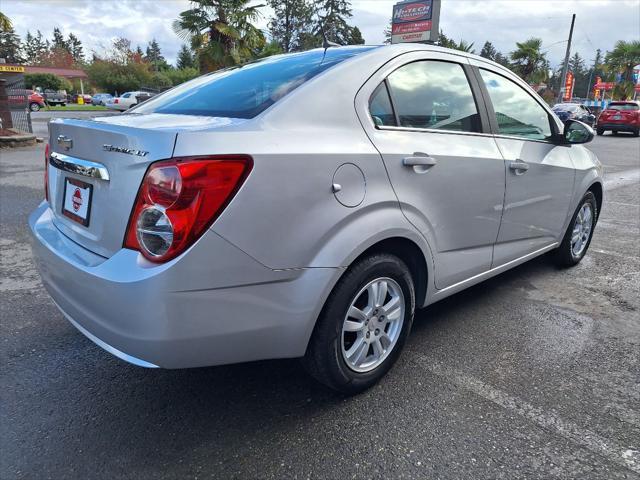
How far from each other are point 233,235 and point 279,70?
122cm

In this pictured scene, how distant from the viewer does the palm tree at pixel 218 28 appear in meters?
18.4

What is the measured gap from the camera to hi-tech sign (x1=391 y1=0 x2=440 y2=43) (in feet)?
83.1

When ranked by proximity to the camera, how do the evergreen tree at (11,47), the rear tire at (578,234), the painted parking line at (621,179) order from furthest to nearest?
the evergreen tree at (11,47) < the painted parking line at (621,179) < the rear tire at (578,234)

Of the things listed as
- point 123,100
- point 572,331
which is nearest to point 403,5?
point 123,100

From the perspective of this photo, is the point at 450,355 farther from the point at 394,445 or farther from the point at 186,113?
the point at 186,113

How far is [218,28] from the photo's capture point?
1830 cm

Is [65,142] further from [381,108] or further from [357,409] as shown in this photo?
[357,409]

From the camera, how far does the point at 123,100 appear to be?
34469 mm

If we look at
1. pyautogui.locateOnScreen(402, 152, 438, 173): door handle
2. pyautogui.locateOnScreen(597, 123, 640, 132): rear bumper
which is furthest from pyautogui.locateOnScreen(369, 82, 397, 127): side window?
pyautogui.locateOnScreen(597, 123, 640, 132): rear bumper

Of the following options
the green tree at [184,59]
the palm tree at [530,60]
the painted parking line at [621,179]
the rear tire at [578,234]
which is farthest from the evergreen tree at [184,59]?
the rear tire at [578,234]

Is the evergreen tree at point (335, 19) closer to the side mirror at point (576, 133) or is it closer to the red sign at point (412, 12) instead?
the red sign at point (412, 12)

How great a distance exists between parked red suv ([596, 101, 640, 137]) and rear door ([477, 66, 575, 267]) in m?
22.5

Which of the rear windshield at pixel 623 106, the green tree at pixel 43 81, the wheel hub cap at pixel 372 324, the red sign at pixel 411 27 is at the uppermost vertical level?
the red sign at pixel 411 27

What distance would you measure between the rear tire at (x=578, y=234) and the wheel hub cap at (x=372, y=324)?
2361mm
